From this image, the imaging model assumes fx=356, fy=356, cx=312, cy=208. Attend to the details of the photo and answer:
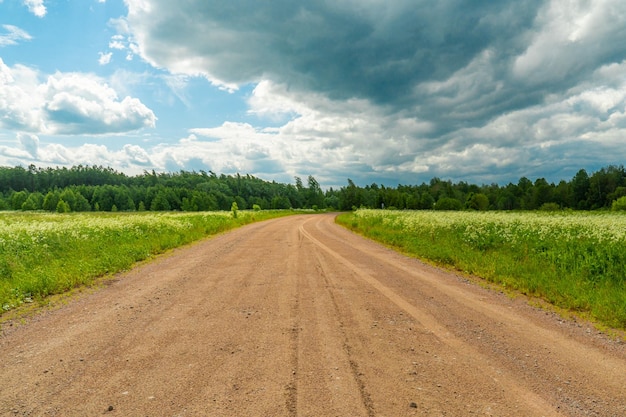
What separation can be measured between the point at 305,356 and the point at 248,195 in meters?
166

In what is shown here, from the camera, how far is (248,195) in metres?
168

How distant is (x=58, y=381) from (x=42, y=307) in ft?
14.8

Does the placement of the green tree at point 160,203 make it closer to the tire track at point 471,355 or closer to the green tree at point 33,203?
the green tree at point 33,203

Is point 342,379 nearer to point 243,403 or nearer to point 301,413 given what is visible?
point 301,413

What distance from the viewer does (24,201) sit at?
381 feet

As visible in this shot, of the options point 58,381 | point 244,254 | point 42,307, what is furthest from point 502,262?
point 42,307

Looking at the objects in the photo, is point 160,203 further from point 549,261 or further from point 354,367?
point 354,367

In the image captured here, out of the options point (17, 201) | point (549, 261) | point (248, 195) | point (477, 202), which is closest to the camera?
point (549, 261)

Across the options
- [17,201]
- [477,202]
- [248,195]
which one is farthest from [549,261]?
[248,195]

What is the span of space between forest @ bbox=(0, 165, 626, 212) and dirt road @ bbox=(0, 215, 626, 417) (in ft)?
214

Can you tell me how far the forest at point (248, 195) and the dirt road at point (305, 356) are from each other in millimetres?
65298

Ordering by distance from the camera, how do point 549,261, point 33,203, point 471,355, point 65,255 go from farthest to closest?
point 33,203 < point 65,255 < point 549,261 < point 471,355

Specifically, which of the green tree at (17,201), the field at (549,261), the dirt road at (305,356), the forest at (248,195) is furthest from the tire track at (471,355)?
the green tree at (17,201)

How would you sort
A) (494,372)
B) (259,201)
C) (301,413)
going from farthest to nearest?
1. (259,201)
2. (494,372)
3. (301,413)
